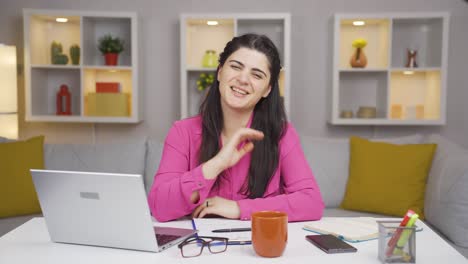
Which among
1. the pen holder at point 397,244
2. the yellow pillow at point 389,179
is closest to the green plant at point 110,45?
the yellow pillow at point 389,179

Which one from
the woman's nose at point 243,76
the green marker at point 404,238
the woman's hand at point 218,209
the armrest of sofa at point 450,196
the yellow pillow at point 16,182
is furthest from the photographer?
the yellow pillow at point 16,182

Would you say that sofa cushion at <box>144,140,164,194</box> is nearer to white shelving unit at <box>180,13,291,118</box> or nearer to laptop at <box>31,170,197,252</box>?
white shelving unit at <box>180,13,291,118</box>

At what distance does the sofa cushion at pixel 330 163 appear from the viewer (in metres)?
2.88

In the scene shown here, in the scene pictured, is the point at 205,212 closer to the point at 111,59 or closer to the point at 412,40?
the point at 111,59

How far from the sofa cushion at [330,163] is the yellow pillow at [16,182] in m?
1.52

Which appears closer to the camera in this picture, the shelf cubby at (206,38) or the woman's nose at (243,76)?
the woman's nose at (243,76)

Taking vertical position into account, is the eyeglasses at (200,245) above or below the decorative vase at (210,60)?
below

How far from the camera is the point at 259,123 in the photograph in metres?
1.83

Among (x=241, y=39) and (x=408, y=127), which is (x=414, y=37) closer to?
(x=408, y=127)

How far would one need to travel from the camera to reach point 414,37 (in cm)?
367

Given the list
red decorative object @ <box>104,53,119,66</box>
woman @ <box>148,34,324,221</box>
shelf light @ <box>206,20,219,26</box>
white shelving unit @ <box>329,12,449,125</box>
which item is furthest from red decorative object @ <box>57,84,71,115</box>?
woman @ <box>148,34,324,221</box>

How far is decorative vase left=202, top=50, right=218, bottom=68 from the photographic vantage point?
140 inches

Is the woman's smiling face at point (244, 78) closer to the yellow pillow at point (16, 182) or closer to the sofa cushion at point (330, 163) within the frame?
the sofa cushion at point (330, 163)

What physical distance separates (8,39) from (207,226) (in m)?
2.99
